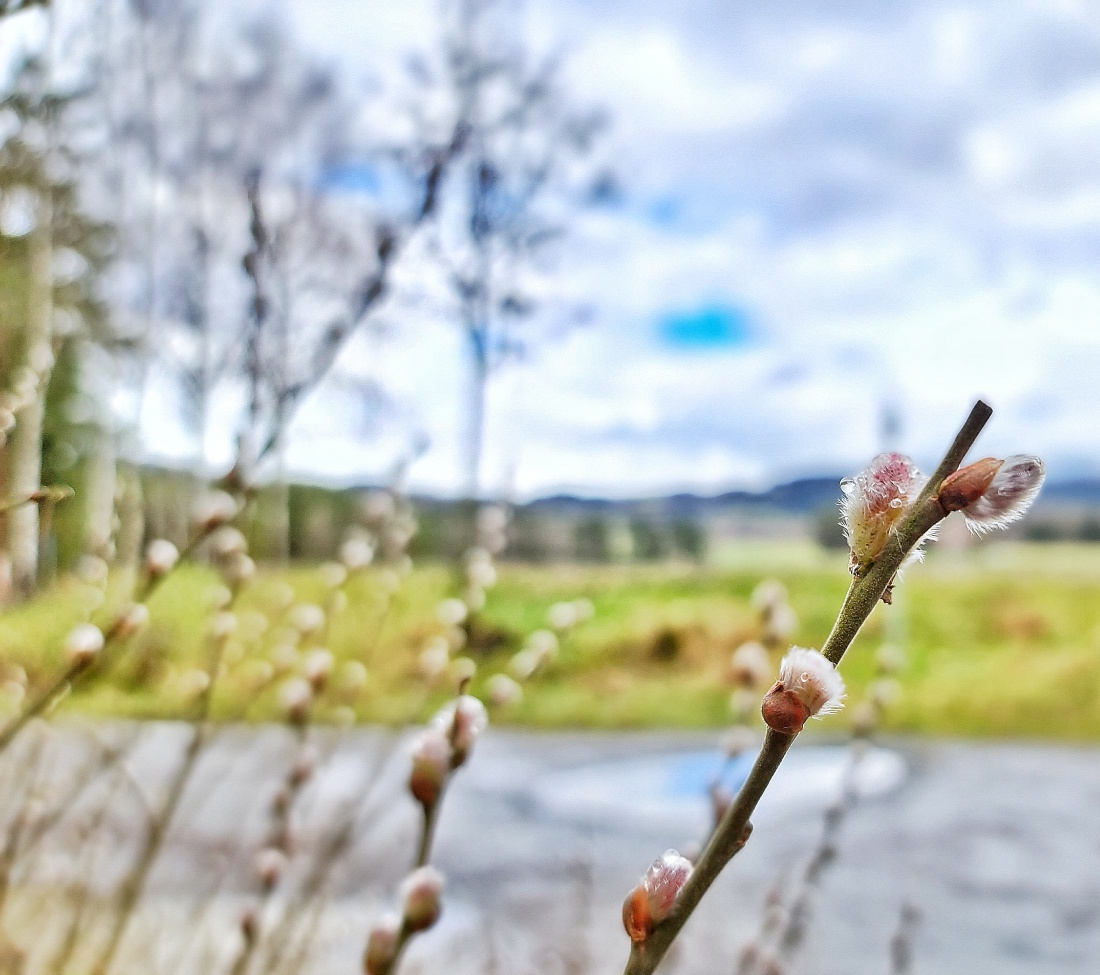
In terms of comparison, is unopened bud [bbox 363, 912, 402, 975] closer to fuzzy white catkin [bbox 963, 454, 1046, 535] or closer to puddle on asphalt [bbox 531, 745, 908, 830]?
fuzzy white catkin [bbox 963, 454, 1046, 535]

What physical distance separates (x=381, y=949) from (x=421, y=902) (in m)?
0.04

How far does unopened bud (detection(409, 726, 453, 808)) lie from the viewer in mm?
447

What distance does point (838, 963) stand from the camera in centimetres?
291

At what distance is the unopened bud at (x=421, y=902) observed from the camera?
0.43 meters

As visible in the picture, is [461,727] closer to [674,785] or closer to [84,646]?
[84,646]

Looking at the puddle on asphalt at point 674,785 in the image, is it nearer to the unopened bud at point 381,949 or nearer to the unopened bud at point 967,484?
the unopened bud at point 381,949

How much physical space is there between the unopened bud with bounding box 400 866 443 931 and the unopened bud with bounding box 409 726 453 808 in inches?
1.2

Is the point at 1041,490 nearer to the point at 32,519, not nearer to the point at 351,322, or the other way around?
the point at 351,322

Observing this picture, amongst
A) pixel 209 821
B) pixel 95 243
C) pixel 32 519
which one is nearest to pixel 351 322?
pixel 32 519

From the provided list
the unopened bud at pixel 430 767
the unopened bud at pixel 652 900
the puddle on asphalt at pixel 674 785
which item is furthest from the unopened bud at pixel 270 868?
the puddle on asphalt at pixel 674 785

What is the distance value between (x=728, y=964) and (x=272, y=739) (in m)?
3.21

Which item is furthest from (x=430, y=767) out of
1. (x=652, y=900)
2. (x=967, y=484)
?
(x=967, y=484)

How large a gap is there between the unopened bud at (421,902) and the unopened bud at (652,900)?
0.37 ft

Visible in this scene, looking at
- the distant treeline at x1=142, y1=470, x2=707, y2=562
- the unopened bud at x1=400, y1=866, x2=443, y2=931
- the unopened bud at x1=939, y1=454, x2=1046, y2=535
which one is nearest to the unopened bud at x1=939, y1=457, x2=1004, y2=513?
the unopened bud at x1=939, y1=454, x2=1046, y2=535
